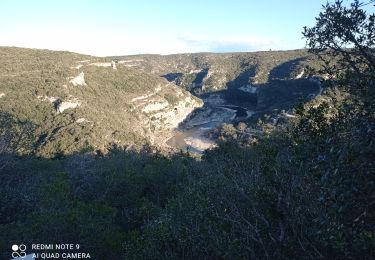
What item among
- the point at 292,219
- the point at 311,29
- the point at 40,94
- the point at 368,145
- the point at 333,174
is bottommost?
the point at 40,94

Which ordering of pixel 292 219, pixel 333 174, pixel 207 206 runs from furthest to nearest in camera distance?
pixel 207 206 < pixel 292 219 < pixel 333 174

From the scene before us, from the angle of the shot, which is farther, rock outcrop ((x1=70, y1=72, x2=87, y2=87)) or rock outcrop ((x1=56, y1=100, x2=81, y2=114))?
rock outcrop ((x1=70, y1=72, x2=87, y2=87))

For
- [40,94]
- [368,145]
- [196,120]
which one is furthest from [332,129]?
[196,120]

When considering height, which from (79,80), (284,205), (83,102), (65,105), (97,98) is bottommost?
(97,98)

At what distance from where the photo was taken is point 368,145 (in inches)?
206

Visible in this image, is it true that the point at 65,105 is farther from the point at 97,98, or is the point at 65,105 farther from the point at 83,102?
the point at 97,98

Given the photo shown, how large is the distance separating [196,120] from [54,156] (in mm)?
83951

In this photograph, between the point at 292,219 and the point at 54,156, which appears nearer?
the point at 292,219

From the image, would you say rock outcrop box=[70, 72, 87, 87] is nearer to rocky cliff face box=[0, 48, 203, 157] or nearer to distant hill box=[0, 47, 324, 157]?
distant hill box=[0, 47, 324, 157]

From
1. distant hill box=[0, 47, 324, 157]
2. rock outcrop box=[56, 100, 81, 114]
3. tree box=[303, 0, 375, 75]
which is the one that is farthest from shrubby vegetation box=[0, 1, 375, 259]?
rock outcrop box=[56, 100, 81, 114]

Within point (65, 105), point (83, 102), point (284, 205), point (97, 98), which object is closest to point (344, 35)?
point (284, 205)

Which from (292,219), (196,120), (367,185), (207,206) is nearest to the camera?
(367,185)

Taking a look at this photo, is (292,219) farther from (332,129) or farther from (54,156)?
(54,156)

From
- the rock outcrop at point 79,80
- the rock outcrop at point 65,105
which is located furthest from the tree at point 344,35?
the rock outcrop at point 79,80
